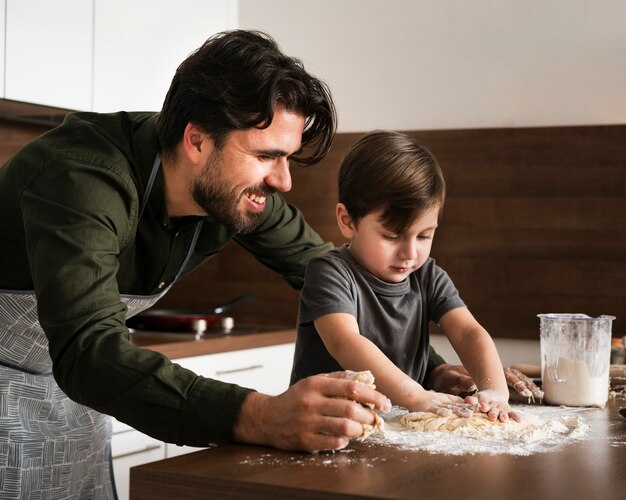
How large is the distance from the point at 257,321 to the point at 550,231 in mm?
1060

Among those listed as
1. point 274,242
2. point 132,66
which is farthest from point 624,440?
point 132,66

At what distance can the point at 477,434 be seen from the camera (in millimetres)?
1090

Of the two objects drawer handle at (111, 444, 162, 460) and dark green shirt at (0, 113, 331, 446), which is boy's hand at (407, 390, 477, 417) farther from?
drawer handle at (111, 444, 162, 460)

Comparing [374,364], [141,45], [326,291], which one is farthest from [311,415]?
[141,45]

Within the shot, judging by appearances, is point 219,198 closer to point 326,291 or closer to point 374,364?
point 326,291

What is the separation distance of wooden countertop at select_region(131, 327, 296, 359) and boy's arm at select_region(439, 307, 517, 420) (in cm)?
95

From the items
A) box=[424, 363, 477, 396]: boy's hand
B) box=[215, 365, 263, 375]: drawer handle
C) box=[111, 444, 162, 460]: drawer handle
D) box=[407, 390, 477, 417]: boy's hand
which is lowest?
box=[111, 444, 162, 460]: drawer handle

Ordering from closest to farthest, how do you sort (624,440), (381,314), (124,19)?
(624,440)
(381,314)
(124,19)

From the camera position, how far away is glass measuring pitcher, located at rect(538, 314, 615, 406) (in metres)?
1.37

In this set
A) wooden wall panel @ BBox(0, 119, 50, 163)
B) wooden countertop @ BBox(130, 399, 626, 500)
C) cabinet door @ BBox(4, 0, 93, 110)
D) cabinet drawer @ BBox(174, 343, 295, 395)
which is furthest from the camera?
wooden wall panel @ BBox(0, 119, 50, 163)

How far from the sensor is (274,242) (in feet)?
5.98

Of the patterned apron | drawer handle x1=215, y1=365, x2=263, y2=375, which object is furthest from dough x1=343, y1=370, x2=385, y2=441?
drawer handle x1=215, y1=365, x2=263, y2=375

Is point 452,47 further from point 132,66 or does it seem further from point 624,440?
point 624,440

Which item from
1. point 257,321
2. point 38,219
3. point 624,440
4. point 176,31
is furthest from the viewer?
point 257,321
